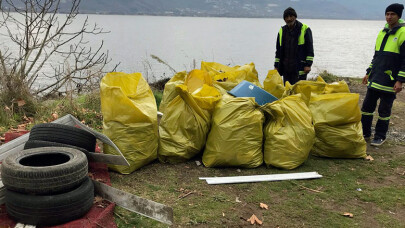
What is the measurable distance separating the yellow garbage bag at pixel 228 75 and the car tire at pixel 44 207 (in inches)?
95.9

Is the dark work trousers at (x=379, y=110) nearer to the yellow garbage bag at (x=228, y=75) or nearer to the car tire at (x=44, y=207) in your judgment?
the yellow garbage bag at (x=228, y=75)

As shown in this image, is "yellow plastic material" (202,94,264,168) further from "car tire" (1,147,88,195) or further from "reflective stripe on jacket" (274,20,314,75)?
"reflective stripe on jacket" (274,20,314,75)

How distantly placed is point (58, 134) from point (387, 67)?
3.99m

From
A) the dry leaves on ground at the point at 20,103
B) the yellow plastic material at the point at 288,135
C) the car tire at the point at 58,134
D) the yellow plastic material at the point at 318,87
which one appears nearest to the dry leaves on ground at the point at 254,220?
the yellow plastic material at the point at 288,135

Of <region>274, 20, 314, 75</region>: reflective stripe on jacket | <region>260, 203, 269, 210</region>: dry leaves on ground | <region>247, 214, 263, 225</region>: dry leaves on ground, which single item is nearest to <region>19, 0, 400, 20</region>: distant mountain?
<region>274, 20, 314, 75</region>: reflective stripe on jacket

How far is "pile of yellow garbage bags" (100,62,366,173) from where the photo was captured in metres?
3.53

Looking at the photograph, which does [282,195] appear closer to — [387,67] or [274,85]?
[274,85]

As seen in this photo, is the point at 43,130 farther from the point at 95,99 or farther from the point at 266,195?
the point at 95,99

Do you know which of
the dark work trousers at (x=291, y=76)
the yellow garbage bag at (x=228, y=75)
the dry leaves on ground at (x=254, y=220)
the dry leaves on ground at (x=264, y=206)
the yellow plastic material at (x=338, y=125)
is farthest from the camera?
the dark work trousers at (x=291, y=76)

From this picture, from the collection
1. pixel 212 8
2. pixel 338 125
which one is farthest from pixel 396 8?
pixel 212 8

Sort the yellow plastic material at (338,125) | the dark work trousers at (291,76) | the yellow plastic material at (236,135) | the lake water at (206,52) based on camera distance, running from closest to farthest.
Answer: the yellow plastic material at (236,135) → the yellow plastic material at (338,125) → the dark work trousers at (291,76) → the lake water at (206,52)

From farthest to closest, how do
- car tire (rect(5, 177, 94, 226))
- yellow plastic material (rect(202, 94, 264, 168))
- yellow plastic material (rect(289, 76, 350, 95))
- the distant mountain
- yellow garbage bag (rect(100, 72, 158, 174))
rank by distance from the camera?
the distant mountain
yellow plastic material (rect(289, 76, 350, 95))
yellow plastic material (rect(202, 94, 264, 168))
yellow garbage bag (rect(100, 72, 158, 174))
car tire (rect(5, 177, 94, 226))

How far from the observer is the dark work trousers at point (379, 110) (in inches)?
181

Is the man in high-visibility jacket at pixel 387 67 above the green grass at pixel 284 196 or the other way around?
above
